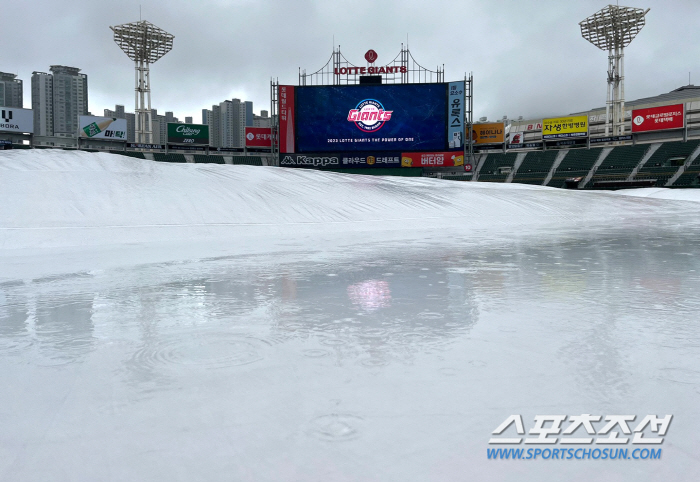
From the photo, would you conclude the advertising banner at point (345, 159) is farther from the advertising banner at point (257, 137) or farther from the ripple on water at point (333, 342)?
the ripple on water at point (333, 342)

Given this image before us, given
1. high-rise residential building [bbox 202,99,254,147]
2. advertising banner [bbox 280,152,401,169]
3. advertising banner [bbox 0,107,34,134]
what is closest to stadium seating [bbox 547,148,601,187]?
advertising banner [bbox 280,152,401,169]

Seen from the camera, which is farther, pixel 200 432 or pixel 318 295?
pixel 318 295

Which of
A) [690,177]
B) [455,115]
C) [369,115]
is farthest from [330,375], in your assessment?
[690,177]

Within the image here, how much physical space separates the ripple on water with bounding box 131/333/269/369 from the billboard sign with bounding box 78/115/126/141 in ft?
139

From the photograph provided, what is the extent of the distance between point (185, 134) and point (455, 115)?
72.6ft

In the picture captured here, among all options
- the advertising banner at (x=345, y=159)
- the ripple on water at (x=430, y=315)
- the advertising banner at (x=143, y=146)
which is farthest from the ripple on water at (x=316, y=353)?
the advertising banner at (x=143, y=146)

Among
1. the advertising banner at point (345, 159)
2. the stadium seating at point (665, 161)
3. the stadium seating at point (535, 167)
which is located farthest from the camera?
the stadium seating at point (535, 167)

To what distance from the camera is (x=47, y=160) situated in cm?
828

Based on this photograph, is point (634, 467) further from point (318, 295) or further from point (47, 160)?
point (47, 160)

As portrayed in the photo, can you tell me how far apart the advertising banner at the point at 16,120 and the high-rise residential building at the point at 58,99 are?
64.9 metres

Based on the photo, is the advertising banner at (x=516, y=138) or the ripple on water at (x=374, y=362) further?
the advertising banner at (x=516, y=138)

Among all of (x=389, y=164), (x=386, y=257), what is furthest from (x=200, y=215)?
(x=389, y=164)

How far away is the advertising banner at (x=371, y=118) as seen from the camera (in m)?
32.5

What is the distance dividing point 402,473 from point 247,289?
252 cm
